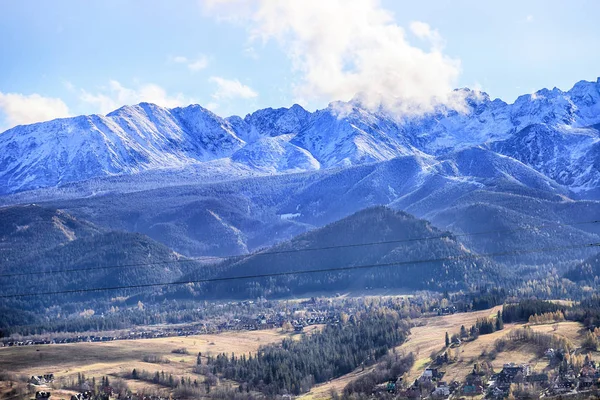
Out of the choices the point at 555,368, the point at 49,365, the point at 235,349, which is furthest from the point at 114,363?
the point at 555,368

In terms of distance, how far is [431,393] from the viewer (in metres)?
127

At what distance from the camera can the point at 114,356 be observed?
176 meters

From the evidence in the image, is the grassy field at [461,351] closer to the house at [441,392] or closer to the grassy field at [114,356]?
the house at [441,392]

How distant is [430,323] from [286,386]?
57503 millimetres

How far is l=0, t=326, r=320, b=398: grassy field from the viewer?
160 m

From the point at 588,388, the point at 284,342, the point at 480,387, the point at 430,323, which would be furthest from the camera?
the point at 430,323

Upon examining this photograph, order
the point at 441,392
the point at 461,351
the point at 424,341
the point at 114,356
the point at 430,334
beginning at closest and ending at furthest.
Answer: the point at 441,392 < the point at 461,351 < the point at 424,341 < the point at 114,356 < the point at 430,334

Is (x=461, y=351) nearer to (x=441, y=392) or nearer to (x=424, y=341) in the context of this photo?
(x=424, y=341)

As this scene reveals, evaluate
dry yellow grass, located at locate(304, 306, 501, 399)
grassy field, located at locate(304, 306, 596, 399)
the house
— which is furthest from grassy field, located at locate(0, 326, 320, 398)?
the house

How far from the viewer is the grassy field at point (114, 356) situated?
16000 cm

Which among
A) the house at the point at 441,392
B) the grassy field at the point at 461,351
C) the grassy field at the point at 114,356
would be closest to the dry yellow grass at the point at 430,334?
the grassy field at the point at 461,351

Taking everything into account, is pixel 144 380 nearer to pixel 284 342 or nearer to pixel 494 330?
pixel 284 342

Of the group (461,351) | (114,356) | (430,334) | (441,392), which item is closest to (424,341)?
(430,334)

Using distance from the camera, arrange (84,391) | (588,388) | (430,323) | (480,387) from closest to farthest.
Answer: (588,388), (480,387), (84,391), (430,323)
